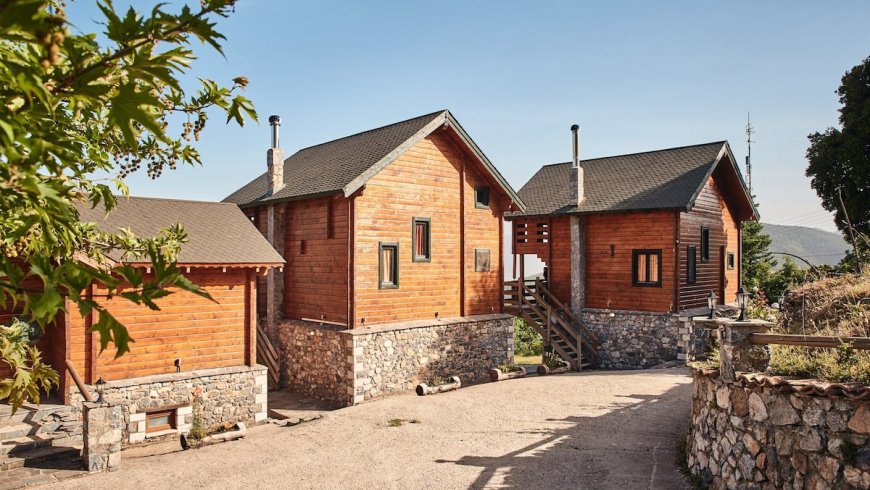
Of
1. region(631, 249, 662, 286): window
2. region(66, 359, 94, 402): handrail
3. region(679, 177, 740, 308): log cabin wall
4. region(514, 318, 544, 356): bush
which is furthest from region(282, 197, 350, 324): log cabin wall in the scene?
region(514, 318, 544, 356): bush

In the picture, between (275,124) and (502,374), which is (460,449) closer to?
(502,374)

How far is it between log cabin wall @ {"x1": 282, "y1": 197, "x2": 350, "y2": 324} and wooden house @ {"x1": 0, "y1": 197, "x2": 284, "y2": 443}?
7.73 ft

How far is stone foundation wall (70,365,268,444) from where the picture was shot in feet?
Result: 40.7

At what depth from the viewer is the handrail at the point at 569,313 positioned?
22375 millimetres

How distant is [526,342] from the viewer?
32.4m

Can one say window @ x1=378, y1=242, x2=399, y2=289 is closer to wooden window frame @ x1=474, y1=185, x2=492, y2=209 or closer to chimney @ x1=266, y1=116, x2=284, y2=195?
wooden window frame @ x1=474, y1=185, x2=492, y2=209

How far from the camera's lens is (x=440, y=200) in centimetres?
1878

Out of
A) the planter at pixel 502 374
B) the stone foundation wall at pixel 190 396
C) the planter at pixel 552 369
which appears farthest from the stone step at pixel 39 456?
the planter at pixel 552 369

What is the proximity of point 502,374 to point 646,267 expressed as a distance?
7463 millimetres

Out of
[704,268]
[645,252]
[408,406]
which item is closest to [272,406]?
[408,406]

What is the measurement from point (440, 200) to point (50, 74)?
16.2 meters

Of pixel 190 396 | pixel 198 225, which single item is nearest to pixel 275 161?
pixel 198 225

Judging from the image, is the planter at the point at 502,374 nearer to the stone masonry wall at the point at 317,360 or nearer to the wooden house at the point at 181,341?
the stone masonry wall at the point at 317,360

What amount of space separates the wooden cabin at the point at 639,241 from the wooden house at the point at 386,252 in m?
4.24
